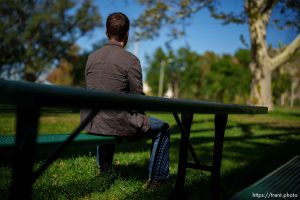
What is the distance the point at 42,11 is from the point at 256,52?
2087 centimetres

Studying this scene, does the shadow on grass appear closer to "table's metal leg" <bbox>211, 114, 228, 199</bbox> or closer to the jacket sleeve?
"table's metal leg" <bbox>211, 114, 228, 199</bbox>

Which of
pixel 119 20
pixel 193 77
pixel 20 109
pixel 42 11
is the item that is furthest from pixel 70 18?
pixel 193 77

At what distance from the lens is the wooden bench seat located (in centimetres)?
191

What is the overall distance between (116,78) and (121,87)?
0.09m

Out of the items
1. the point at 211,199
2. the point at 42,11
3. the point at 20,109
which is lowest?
the point at 211,199

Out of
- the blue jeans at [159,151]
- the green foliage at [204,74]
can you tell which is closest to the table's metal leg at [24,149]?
the blue jeans at [159,151]

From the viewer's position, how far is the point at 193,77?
Result: 246 feet

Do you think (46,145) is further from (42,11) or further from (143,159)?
(42,11)

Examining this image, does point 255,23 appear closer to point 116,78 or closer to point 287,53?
point 287,53

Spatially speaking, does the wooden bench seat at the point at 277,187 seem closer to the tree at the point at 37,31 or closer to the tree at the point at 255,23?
the tree at the point at 255,23

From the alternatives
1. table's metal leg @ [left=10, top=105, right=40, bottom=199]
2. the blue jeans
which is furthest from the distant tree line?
table's metal leg @ [left=10, top=105, right=40, bottom=199]

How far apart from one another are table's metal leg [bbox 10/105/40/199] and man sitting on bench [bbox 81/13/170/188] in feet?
5.27

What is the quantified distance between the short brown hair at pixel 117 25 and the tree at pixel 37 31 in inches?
1163

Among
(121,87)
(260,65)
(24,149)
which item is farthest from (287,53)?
(24,149)
